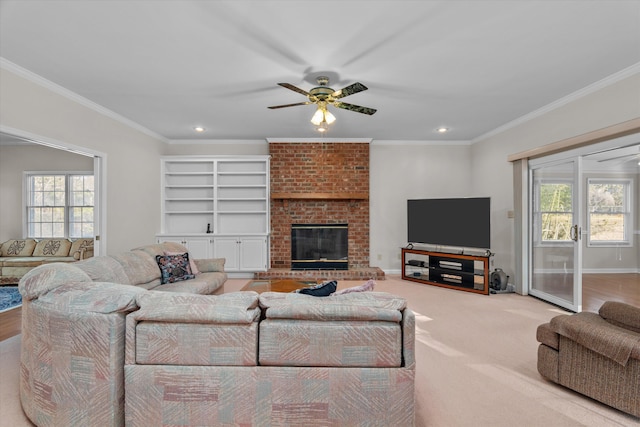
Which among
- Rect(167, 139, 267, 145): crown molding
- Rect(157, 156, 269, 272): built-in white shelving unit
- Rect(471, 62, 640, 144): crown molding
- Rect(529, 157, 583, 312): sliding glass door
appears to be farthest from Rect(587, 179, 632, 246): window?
Rect(167, 139, 267, 145): crown molding

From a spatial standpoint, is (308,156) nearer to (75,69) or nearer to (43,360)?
(75,69)

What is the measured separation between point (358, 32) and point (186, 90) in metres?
2.11

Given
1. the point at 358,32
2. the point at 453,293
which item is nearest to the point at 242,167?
the point at 358,32

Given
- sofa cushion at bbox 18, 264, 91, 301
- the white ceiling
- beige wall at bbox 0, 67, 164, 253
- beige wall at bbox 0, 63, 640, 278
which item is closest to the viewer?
sofa cushion at bbox 18, 264, 91, 301

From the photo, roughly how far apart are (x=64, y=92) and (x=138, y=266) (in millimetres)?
2146

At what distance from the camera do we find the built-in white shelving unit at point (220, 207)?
544cm

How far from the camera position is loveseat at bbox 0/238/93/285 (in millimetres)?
4955

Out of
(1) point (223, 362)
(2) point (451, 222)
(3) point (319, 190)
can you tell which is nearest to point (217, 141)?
(3) point (319, 190)

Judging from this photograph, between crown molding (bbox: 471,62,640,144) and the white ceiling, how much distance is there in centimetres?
4

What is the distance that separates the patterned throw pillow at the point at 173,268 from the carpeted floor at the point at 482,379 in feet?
4.32

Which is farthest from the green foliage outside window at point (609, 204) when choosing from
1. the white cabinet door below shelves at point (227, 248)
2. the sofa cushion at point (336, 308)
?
the white cabinet door below shelves at point (227, 248)

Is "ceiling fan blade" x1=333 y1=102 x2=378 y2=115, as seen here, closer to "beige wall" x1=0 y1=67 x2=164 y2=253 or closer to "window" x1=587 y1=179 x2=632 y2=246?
"beige wall" x1=0 y1=67 x2=164 y2=253

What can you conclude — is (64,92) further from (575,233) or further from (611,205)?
(611,205)

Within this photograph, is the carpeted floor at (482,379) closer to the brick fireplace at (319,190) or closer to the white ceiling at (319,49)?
the brick fireplace at (319,190)
